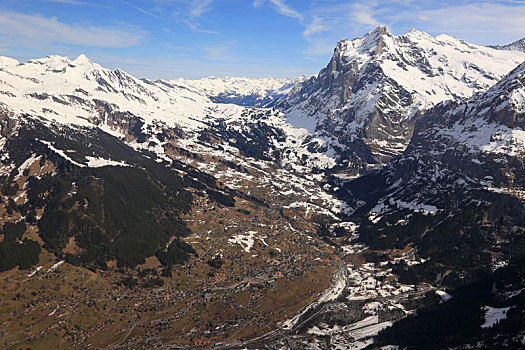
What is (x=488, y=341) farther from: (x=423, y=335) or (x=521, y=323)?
(x=423, y=335)

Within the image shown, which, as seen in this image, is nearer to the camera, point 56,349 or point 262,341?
point 56,349

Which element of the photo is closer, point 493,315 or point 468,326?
point 468,326

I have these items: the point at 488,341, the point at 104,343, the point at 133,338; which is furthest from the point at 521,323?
the point at 104,343

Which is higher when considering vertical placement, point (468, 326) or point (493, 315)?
point (493, 315)

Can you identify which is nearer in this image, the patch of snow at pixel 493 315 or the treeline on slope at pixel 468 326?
the treeline on slope at pixel 468 326

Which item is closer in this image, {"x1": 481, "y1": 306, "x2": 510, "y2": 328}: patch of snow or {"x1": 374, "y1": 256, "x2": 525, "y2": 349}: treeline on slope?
{"x1": 374, "y1": 256, "x2": 525, "y2": 349}: treeline on slope

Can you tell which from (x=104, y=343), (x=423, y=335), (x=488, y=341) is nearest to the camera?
(x=488, y=341)

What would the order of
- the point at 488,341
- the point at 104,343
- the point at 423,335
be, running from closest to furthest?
1. the point at 488,341
2. the point at 423,335
3. the point at 104,343

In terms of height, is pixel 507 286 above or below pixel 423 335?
above
